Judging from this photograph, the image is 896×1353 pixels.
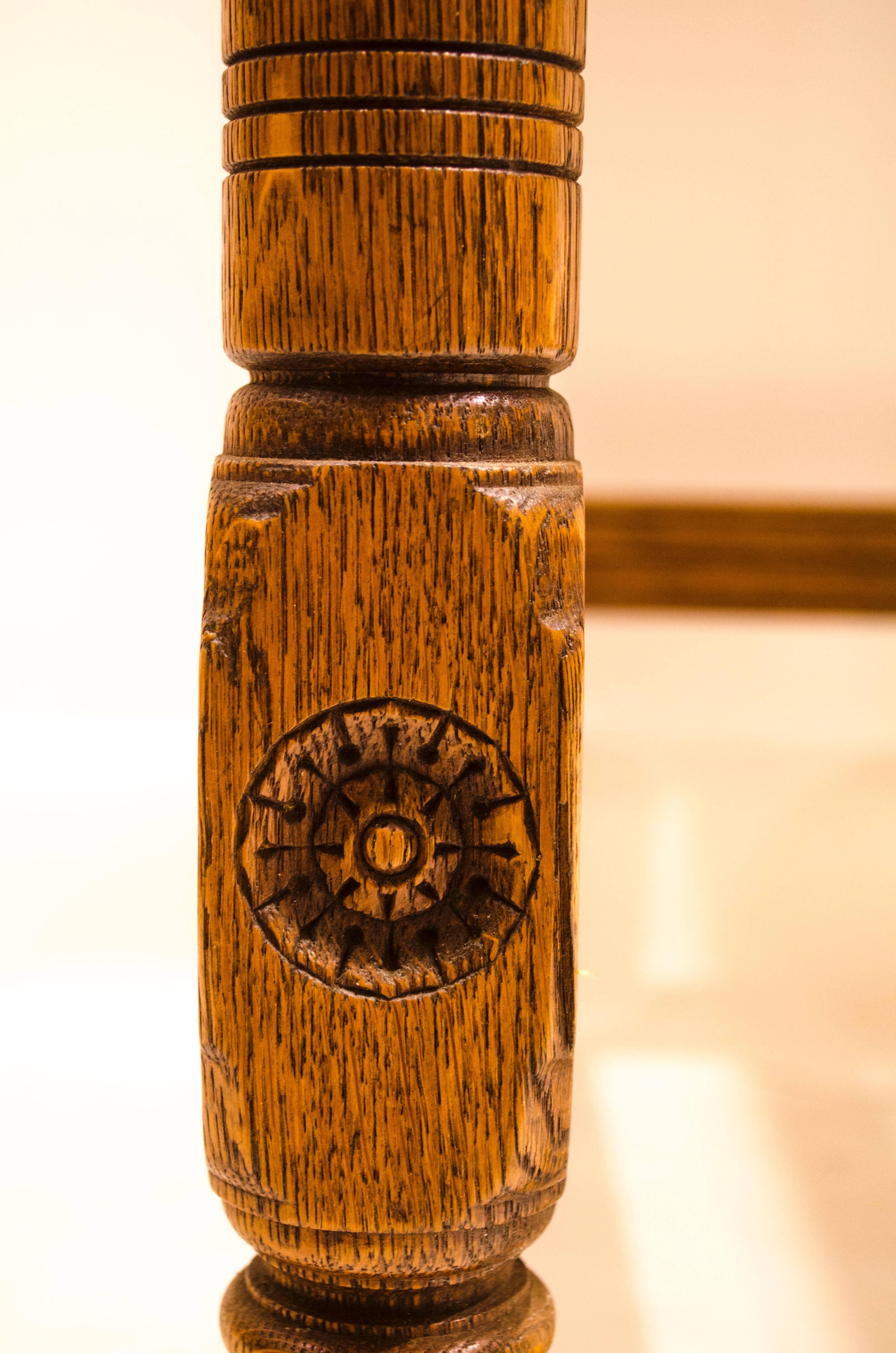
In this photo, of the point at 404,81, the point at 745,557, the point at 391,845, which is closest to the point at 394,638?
the point at 391,845

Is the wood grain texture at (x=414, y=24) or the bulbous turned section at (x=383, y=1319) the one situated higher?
the wood grain texture at (x=414, y=24)

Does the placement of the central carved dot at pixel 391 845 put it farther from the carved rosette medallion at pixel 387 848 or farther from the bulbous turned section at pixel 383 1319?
the bulbous turned section at pixel 383 1319

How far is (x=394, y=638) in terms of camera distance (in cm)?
45

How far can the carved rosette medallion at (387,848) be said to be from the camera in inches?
18.1

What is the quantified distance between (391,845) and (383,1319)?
0.19 m

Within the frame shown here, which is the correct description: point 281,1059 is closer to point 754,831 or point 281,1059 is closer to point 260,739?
point 260,739

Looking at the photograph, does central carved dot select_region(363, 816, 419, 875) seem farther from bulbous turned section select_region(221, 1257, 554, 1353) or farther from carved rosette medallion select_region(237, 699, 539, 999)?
bulbous turned section select_region(221, 1257, 554, 1353)

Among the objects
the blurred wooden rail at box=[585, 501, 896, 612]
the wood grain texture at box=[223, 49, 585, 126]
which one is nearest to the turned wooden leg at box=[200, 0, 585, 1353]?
the wood grain texture at box=[223, 49, 585, 126]

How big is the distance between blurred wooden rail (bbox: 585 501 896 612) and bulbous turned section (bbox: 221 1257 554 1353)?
72cm

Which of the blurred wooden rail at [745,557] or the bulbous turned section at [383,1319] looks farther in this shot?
the blurred wooden rail at [745,557]

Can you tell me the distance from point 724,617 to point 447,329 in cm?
81

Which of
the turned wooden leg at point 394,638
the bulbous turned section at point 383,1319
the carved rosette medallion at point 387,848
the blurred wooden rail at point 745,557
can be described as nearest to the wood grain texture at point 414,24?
the turned wooden leg at point 394,638

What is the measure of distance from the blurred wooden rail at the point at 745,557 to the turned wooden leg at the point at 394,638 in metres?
0.68

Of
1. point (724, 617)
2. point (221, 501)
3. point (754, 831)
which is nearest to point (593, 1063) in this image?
point (754, 831)
